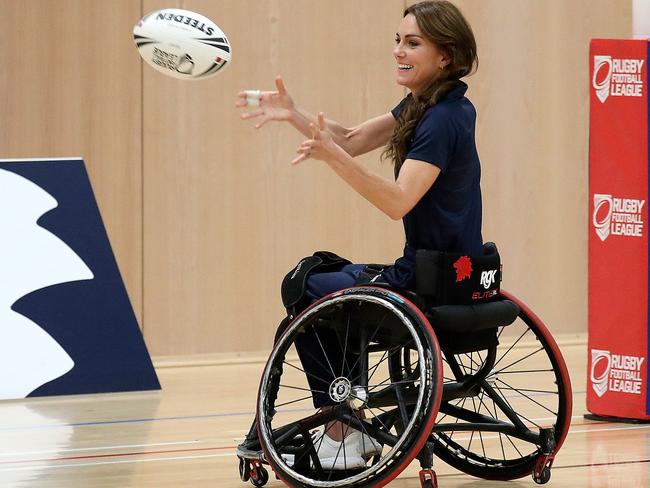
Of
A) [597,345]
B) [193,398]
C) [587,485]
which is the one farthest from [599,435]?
[193,398]

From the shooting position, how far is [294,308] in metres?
3.16

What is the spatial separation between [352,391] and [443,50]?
991mm

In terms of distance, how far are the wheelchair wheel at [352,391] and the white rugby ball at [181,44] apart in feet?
3.17

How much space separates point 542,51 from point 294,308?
416cm

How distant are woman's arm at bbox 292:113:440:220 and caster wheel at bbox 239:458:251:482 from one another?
84 centimetres

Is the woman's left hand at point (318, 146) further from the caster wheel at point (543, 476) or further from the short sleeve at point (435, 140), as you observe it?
the caster wheel at point (543, 476)

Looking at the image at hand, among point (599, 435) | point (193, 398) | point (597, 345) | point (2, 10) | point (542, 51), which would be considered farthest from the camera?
point (542, 51)

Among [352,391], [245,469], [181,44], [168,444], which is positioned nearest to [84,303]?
[168,444]

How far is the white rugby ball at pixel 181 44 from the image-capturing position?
353 centimetres

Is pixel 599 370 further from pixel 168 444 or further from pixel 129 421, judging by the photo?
pixel 129 421

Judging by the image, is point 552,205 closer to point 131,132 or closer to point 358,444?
point 131,132

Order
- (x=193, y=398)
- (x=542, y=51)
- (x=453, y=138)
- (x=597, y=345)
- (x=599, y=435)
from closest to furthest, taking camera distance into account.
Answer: (x=453, y=138)
(x=599, y=435)
(x=597, y=345)
(x=193, y=398)
(x=542, y=51)

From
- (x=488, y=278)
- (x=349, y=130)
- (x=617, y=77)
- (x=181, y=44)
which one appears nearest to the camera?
(x=488, y=278)

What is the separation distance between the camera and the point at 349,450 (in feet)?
10.2
